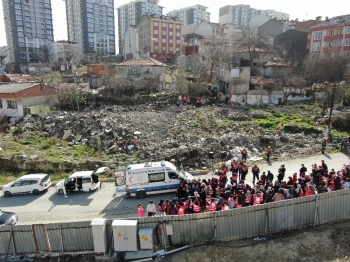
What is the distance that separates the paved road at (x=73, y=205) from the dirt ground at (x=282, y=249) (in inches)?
147

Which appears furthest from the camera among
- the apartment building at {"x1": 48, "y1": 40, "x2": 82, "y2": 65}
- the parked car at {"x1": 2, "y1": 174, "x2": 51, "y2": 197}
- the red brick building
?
the apartment building at {"x1": 48, "y1": 40, "x2": 82, "y2": 65}

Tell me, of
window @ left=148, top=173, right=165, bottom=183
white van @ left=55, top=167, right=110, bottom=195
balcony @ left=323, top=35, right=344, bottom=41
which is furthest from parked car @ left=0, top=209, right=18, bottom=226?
balcony @ left=323, top=35, right=344, bottom=41

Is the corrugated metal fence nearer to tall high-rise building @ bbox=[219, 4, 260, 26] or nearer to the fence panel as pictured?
the fence panel

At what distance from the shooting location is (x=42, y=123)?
2877 centimetres

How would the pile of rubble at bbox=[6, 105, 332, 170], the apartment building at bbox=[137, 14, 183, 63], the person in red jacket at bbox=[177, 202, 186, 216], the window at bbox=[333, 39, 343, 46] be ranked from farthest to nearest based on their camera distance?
the apartment building at bbox=[137, 14, 183, 63] < the window at bbox=[333, 39, 343, 46] < the pile of rubble at bbox=[6, 105, 332, 170] < the person in red jacket at bbox=[177, 202, 186, 216]

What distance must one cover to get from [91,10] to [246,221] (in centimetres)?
11391

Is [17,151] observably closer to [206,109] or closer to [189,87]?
[206,109]

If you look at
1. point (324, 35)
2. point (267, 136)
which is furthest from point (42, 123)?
point (324, 35)

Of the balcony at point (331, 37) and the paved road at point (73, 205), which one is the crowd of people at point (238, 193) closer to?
the paved road at point (73, 205)

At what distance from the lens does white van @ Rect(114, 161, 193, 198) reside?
48.8 ft

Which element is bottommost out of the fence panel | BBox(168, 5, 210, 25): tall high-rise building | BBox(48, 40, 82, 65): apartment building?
the fence panel

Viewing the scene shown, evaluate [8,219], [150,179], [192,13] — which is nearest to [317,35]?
[150,179]

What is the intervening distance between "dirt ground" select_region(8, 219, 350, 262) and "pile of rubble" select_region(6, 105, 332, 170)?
909cm

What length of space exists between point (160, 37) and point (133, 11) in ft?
160
